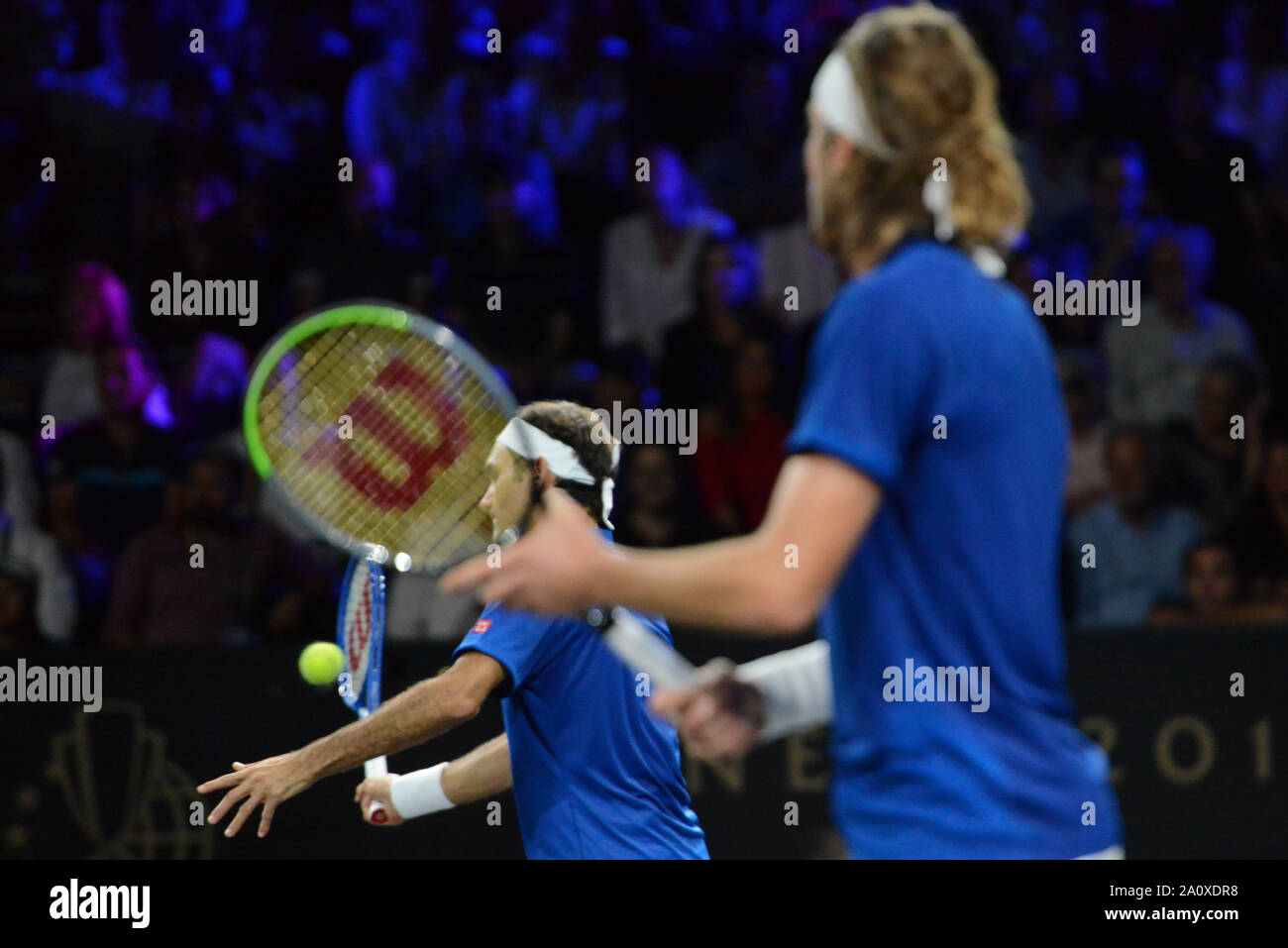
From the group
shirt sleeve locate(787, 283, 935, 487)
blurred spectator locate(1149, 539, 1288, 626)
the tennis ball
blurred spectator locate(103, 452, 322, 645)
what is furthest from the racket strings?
blurred spectator locate(1149, 539, 1288, 626)

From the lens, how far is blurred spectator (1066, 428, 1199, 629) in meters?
6.73

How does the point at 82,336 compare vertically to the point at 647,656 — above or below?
above

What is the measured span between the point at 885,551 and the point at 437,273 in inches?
247

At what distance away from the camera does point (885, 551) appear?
2.00 meters

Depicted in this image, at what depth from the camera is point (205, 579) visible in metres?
6.83

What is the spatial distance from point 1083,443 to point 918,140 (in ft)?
17.5

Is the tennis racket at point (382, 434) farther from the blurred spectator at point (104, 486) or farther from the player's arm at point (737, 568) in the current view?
the blurred spectator at point (104, 486)

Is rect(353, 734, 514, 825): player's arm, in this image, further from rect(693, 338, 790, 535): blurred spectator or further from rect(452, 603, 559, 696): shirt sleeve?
rect(693, 338, 790, 535): blurred spectator

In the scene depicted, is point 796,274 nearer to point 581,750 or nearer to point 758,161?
point 758,161

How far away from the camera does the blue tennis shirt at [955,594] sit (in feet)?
6.42

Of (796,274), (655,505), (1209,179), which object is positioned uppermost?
(1209,179)

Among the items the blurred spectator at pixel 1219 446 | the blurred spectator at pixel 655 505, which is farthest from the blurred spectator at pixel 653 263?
the blurred spectator at pixel 1219 446

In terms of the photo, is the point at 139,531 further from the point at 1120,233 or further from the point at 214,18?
the point at 1120,233

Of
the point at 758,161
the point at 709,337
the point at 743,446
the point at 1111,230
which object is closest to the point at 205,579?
the point at 743,446
